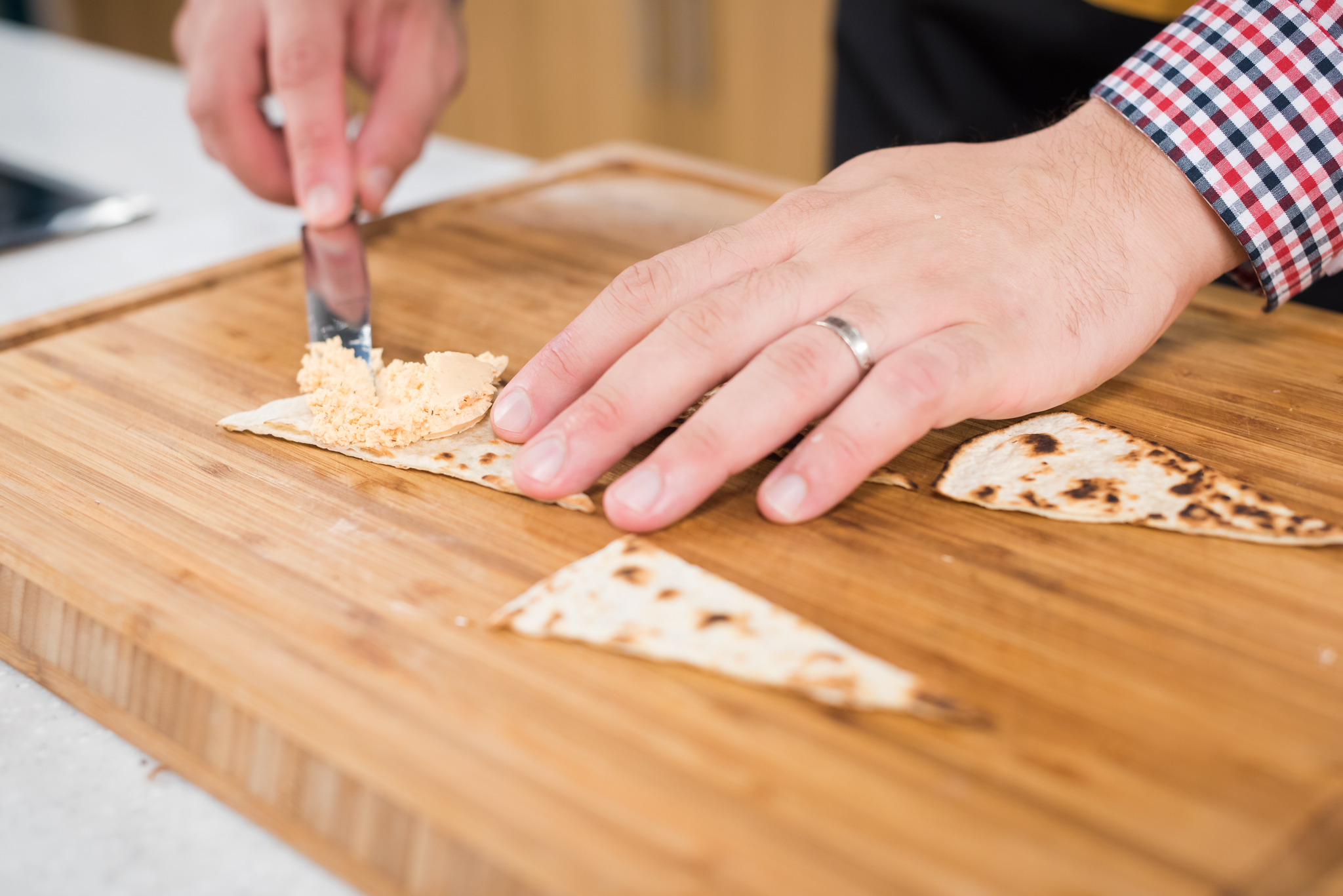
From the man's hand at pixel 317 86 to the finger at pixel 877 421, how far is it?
0.79m

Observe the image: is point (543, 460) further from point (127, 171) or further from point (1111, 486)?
point (127, 171)

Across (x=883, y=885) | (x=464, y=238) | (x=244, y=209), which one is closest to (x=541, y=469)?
(x=883, y=885)

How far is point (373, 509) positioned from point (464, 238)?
64cm

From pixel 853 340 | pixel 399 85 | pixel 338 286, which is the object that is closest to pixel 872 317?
pixel 853 340

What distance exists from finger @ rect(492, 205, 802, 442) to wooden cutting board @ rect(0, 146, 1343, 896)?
0.10 meters

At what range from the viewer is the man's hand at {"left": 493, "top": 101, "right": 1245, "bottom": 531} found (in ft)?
2.81

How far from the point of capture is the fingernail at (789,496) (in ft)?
2.76

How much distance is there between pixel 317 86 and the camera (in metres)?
1.38

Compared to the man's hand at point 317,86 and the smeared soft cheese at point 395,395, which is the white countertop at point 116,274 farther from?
the smeared soft cheese at point 395,395

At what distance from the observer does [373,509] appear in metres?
0.88

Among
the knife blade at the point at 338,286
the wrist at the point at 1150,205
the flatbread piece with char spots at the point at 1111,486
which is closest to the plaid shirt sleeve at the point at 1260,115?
the wrist at the point at 1150,205

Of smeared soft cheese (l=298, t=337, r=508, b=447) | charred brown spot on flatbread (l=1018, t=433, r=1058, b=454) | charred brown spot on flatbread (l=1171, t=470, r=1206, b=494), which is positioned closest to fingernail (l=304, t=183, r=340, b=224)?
smeared soft cheese (l=298, t=337, r=508, b=447)

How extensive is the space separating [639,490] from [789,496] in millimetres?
113

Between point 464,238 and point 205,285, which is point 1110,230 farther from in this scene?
point 205,285
